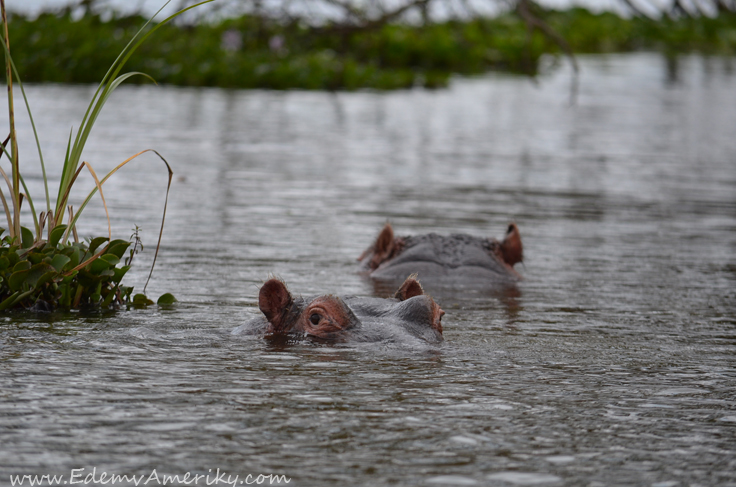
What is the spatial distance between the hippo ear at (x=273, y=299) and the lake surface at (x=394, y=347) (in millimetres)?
172

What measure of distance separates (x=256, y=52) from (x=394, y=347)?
65.7 ft

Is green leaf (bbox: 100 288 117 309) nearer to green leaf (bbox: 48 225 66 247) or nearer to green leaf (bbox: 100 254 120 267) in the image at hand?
green leaf (bbox: 100 254 120 267)

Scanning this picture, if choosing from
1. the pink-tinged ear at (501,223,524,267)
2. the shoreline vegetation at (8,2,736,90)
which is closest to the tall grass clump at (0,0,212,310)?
the pink-tinged ear at (501,223,524,267)

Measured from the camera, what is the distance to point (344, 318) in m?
4.75

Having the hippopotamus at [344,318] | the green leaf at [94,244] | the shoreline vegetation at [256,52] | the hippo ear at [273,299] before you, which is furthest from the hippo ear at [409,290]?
the shoreline vegetation at [256,52]

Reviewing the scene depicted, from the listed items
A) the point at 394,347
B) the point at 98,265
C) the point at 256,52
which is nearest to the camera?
the point at 394,347

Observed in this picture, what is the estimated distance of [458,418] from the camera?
12.4ft

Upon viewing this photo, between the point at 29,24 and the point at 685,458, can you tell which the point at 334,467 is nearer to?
the point at 685,458

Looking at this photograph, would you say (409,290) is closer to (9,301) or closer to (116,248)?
(116,248)

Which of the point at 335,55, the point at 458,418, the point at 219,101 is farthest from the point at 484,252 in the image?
the point at 335,55

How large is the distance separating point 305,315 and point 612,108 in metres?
17.3

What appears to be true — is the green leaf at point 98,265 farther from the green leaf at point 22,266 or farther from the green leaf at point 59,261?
the green leaf at point 22,266

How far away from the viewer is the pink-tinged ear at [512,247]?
23.6 feet

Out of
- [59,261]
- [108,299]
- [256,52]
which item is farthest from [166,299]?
[256,52]
